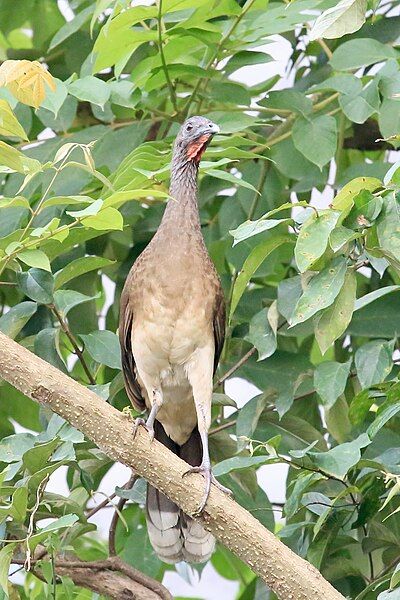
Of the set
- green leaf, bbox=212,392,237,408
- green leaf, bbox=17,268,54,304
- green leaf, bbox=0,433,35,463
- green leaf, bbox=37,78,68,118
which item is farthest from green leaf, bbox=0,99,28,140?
green leaf, bbox=212,392,237,408

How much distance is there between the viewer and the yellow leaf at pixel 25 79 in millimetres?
2230

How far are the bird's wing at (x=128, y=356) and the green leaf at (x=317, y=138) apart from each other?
0.62 meters

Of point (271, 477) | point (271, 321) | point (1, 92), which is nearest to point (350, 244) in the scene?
point (271, 321)

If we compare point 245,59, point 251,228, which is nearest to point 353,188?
point 251,228

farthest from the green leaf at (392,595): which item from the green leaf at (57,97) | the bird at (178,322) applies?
the green leaf at (57,97)

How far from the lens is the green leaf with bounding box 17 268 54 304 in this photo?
2.65 m

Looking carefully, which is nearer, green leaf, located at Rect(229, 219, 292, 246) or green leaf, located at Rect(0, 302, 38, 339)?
green leaf, located at Rect(229, 219, 292, 246)

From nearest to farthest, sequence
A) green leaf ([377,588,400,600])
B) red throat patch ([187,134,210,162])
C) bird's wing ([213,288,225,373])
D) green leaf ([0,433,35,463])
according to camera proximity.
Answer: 1. green leaf ([377,588,400,600])
2. green leaf ([0,433,35,463])
3. red throat patch ([187,134,210,162])
4. bird's wing ([213,288,225,373])

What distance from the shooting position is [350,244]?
7.59ft

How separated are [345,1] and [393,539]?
4.23 ft

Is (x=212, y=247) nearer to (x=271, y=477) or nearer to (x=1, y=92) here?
(x=1, y=92)

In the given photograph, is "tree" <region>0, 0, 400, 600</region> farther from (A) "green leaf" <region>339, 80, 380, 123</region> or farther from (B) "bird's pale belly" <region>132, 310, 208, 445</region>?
(B) "bird's pale belly" <region>132, 310, 208, 445</region>

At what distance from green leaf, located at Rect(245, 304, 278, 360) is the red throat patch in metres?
0.52

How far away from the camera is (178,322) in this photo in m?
3.01
